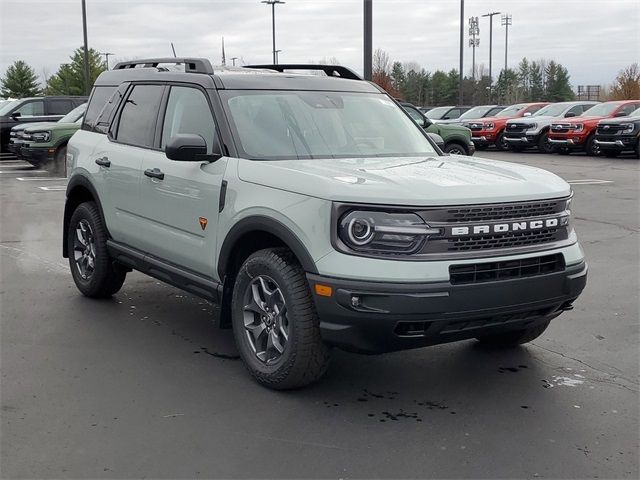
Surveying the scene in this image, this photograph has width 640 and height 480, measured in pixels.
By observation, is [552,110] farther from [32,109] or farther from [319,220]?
[319,220]

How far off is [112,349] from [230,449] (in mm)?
1883

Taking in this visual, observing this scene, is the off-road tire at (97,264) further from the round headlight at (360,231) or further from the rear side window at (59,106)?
the rear side window at (59,106)

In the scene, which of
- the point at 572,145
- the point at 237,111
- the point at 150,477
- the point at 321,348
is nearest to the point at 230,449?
the point at 150,477

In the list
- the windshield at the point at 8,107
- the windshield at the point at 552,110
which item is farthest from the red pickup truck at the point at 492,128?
the windshield at the point at 8,107

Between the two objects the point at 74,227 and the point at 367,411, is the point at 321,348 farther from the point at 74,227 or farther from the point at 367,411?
the point at 74,227

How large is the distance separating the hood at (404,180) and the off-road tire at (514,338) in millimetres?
1054

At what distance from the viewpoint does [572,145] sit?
83.6 feet

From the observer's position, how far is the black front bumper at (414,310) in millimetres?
3896

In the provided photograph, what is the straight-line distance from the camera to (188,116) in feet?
17.9

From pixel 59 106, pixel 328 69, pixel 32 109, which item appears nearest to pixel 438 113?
pixel 59 106

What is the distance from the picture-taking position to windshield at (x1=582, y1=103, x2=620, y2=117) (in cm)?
2573

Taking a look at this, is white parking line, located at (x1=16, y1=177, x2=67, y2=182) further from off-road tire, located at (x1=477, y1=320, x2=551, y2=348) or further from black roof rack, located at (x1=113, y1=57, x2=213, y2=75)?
off-road tire, located at (x1=477, y1=320, x2=551, y2=348)

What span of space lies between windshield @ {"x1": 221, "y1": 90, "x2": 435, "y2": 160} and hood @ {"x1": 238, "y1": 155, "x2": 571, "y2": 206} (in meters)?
0.20

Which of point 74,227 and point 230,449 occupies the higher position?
point 74,227
